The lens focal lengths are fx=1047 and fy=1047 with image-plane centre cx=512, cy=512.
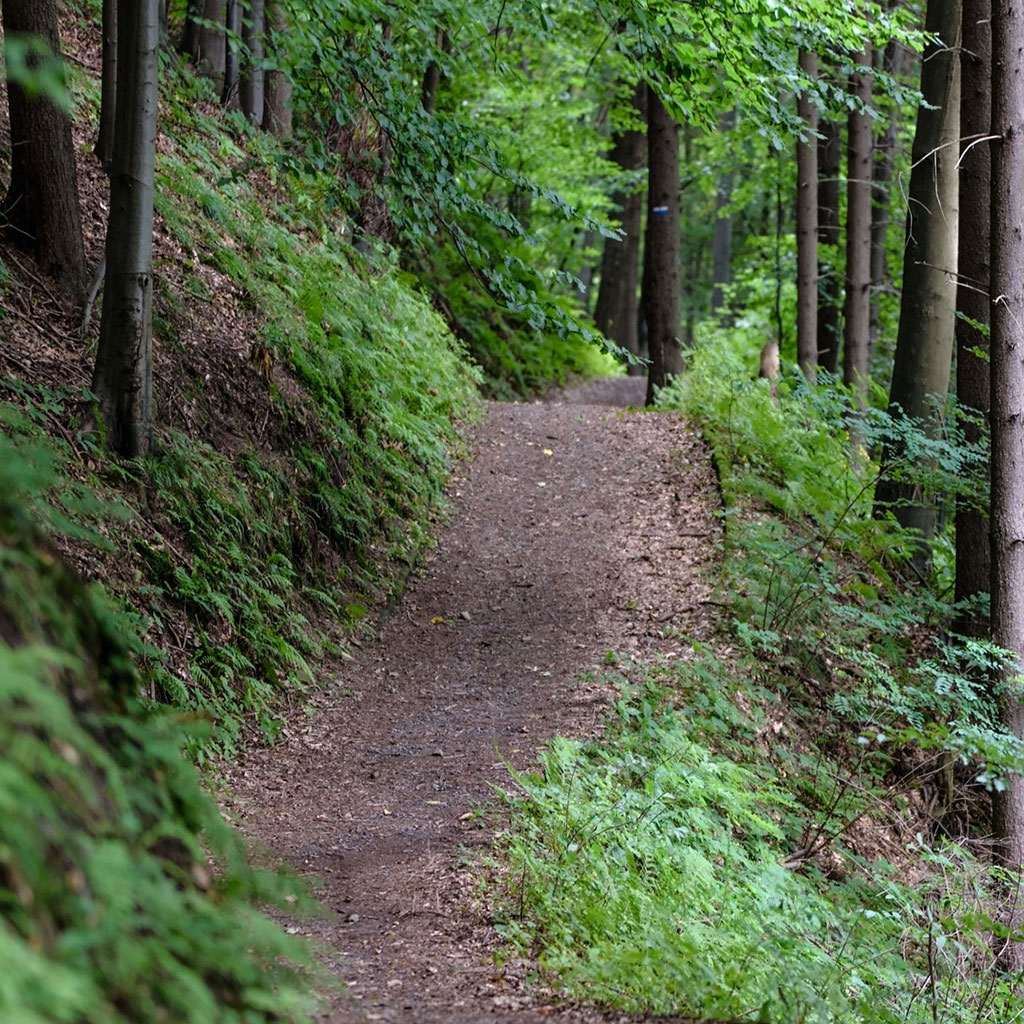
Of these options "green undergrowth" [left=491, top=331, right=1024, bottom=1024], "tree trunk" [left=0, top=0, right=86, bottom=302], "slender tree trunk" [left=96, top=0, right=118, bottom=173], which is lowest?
"green undergrowth" [left=491, top=331, right=1024, bottom=1024]

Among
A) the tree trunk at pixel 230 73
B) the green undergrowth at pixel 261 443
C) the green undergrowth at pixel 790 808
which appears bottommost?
the green undergrowth at pixel 790 808

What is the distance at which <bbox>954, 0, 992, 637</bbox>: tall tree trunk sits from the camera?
27.6 feet

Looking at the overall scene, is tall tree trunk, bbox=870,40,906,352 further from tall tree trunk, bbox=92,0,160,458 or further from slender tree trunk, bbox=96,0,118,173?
tall tree trunk, bbox=92,0,160,458

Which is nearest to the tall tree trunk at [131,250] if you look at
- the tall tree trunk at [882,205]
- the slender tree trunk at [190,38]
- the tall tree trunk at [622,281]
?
the slender tree trunk at [190,38]

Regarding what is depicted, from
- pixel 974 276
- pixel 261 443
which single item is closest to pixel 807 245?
pixel 974 276

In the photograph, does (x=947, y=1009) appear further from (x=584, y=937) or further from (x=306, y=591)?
(x=306, y=591)

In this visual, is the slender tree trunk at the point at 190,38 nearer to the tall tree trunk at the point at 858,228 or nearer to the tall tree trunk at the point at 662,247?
the tall tree trunk at the point at 662,247

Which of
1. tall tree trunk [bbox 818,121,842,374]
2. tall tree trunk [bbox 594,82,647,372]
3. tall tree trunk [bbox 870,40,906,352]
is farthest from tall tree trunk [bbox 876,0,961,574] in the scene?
tall tree trunk [bbox 594,82,647,372]

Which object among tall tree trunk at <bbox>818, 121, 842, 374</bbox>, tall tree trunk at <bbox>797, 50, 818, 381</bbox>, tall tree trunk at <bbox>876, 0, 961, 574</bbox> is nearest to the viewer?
tall tree trunk at <bbox>876, 0, 961, 574</bbox>

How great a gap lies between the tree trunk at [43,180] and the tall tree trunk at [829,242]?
12777 millimetres

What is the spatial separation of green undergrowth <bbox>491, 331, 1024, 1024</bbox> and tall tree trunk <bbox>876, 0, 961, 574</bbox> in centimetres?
98

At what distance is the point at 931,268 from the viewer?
34.9 feet

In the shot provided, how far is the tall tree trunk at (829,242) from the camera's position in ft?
58.2

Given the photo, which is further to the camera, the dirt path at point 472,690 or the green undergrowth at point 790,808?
the green undergrowth at point 790,808
